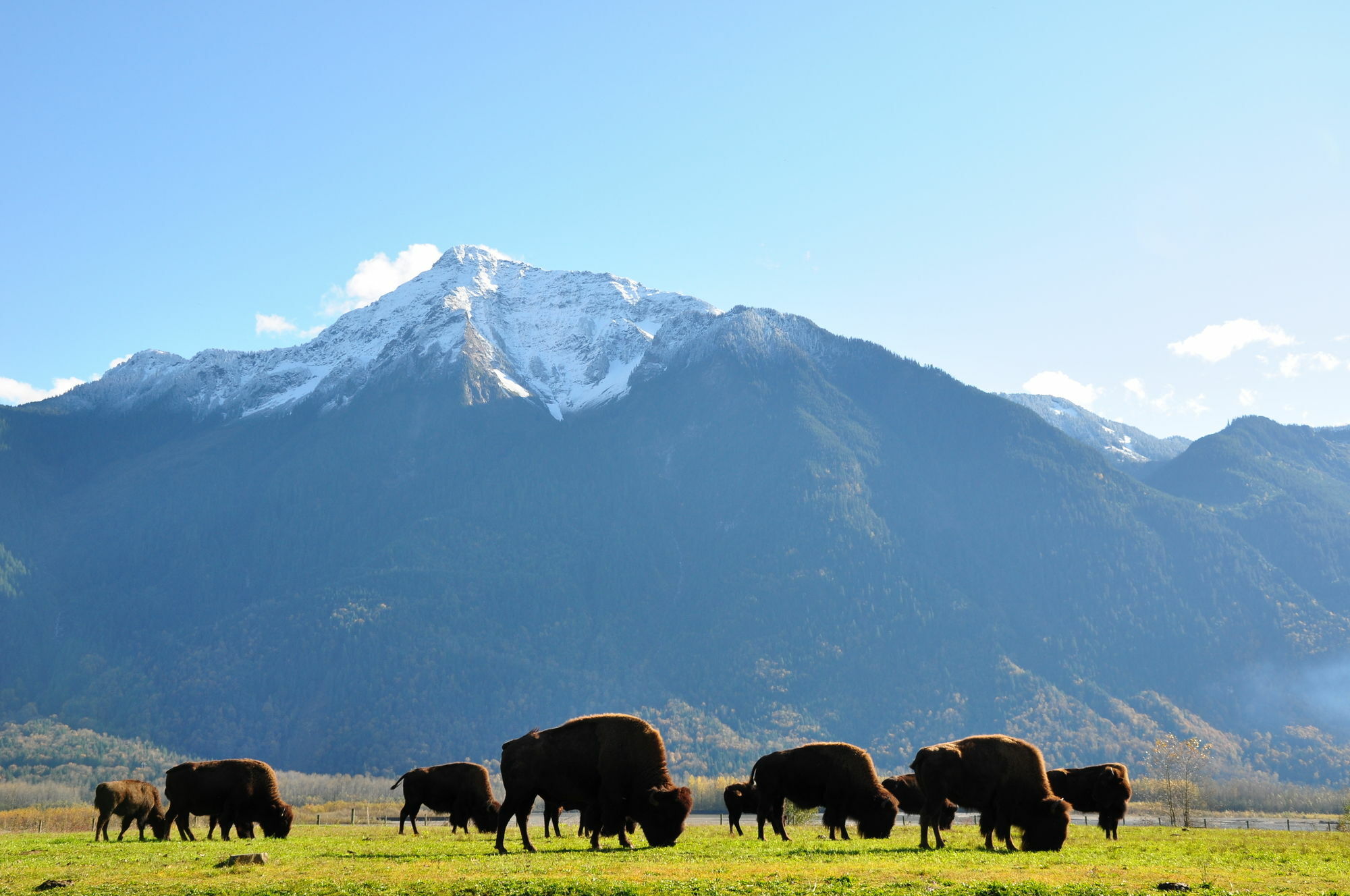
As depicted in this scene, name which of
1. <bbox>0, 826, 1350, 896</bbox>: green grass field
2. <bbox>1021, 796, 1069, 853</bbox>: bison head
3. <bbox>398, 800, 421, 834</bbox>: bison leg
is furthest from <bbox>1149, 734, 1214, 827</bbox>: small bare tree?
<bbox>398, 800, 421, 834</bbox>: bison leg

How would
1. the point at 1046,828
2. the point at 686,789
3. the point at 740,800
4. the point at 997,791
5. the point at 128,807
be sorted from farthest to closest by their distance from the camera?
the point at 740,800 < the point at 128,807 < the point at 686,789 < the point at 997,791 < the point at 1046,828

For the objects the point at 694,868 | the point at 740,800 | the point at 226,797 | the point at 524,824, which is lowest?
the point at 740,800

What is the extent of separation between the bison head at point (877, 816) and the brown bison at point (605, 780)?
31.2ft

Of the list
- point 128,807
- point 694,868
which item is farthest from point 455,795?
point 694,868

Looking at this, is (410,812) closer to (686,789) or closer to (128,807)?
(128,807)

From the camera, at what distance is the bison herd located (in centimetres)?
3709

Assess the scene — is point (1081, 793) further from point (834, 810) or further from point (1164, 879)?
point (1164, 879)

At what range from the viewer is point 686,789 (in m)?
40.3

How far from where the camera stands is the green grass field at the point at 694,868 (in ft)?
91.2

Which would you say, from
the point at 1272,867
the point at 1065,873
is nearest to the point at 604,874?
the point at 1065,873

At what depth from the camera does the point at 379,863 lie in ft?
115

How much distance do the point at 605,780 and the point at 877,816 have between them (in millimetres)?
12822

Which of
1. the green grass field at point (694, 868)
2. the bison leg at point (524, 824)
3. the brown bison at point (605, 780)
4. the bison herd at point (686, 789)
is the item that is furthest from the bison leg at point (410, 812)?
the brown bison at point (605, 780)

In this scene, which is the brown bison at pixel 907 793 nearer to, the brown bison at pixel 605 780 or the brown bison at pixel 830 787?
the brown bison at pixel 830 787
